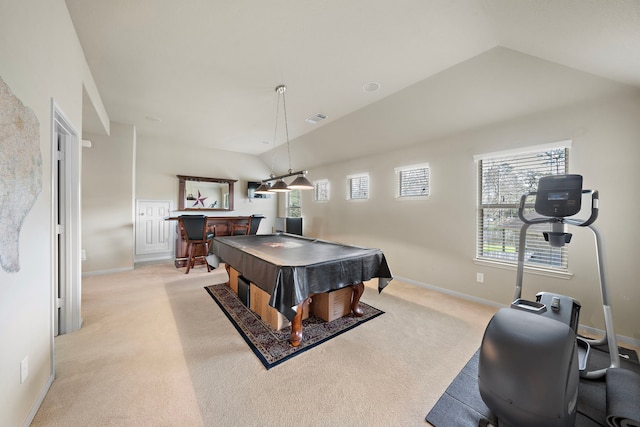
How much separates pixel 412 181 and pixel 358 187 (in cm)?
132

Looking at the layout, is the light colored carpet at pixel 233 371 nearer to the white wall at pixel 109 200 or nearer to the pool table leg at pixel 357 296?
the pool table leg at pixel 357 296

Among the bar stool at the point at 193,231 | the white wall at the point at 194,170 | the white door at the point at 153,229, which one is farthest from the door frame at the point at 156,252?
the bar stool at the point at 193,231

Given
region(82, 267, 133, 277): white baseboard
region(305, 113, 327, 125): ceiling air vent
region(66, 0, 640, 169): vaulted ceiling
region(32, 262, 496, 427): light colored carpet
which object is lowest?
region(32, 262, 496, 427): light colored carpet

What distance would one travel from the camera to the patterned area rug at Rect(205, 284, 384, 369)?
6.88 ft

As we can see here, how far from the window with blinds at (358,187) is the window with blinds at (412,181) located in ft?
2.52

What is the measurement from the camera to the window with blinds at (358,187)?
16.5ft

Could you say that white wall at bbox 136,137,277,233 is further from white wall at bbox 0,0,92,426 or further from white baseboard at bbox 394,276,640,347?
white baseboard at bbox 394,276,640,347

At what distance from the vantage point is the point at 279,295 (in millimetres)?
2053

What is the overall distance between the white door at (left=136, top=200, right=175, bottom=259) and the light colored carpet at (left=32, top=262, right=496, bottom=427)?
2.60 m

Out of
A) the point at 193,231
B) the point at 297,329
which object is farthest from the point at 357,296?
the point at 193,231

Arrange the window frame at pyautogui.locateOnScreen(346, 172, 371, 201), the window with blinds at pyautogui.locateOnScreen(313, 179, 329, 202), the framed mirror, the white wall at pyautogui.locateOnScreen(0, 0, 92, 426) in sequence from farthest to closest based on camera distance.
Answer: the window with blinds at pyautogui.locateOnScreen(313, 179, 329, 202) < the framed mirror < the window frame at pyautogui.locateOnScreen(346, 172, 371, 201) < the white wall at pyautogui.locateOnScreen(0, 0, 92, 426)

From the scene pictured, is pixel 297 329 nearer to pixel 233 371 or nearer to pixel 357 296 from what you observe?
pixel 233 371

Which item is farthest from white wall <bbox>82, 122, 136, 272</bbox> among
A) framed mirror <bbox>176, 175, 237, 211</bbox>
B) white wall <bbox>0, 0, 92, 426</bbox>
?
white wall <bbox>0, 0, 92, 426</bbox>

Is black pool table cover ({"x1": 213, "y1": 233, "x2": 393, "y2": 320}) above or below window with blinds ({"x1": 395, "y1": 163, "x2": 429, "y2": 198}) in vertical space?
below
